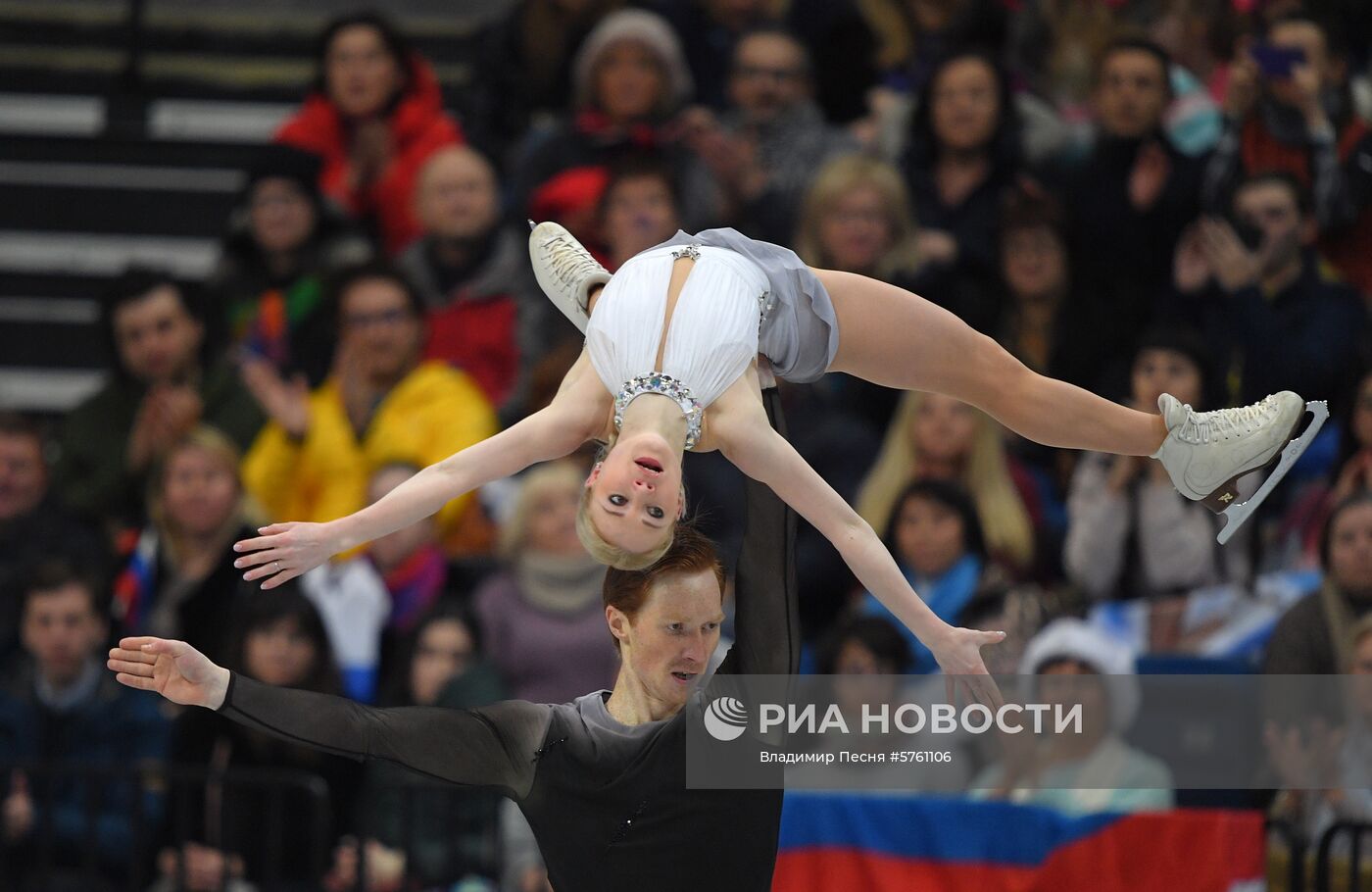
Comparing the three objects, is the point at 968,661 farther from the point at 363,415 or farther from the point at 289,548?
the point at 363,415

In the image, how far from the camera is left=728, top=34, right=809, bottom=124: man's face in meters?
8.18

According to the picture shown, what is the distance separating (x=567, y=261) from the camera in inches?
205

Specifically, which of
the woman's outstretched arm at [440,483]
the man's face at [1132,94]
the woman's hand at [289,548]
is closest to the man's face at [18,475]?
the woman's outstretched arm at [440,483]

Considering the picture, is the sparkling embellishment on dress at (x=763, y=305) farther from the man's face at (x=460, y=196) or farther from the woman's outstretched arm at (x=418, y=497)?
the man's face at (x=460, y=196)

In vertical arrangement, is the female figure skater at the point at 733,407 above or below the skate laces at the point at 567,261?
below

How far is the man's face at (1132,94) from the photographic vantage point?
7684mm

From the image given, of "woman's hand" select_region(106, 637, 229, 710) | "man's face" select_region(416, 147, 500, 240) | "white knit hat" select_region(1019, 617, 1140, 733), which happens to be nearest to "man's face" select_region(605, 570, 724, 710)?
"woman's hand" select_region(106, 637, 229, 710)

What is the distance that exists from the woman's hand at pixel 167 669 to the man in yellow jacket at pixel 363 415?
3.26 metres

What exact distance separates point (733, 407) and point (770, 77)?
12.4ft

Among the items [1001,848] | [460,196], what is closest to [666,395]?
[1001,848]

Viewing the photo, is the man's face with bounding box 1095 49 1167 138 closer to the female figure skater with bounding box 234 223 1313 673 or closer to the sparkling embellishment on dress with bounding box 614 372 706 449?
the female figure skater with bounding box 234 223 1313 673

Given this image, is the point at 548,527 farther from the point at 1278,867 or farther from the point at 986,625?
the point at 1278,867

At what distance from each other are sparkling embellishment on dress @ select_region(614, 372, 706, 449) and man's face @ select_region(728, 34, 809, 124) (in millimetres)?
3749

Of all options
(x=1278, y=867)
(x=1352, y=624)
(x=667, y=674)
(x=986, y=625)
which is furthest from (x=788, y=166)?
(x=667, y=674)
